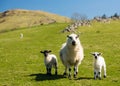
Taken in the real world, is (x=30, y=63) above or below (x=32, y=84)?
above

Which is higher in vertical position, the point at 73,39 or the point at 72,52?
the point at 73,39

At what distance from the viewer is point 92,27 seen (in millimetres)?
86438

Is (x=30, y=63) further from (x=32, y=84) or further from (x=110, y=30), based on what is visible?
(x=110, y=30)

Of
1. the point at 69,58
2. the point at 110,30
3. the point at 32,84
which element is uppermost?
the point at 110,30

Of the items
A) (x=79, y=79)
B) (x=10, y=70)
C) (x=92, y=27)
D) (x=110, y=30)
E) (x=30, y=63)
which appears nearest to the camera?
(x=79, y=79)

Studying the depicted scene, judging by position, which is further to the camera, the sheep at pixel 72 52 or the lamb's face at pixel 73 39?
the sheep at pixel 72 52

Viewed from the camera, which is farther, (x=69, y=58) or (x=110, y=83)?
(x=69, y=58)

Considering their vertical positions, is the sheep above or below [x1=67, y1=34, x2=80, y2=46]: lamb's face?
below

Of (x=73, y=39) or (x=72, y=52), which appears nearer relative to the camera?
(x=73, y=39)

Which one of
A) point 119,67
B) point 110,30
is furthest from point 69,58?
point 110,30

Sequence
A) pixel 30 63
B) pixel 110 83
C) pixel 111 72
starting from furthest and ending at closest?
1. pixel 30 63
2. pixel 111 72
3. pixel 110 83

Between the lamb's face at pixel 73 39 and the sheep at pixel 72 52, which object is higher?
the lamb's face at pixel 73 39

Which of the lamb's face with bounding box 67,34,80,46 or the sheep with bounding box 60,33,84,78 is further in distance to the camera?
the sheep with bounding box 60,33,84,78

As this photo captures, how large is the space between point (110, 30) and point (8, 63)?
48711 millimetres
